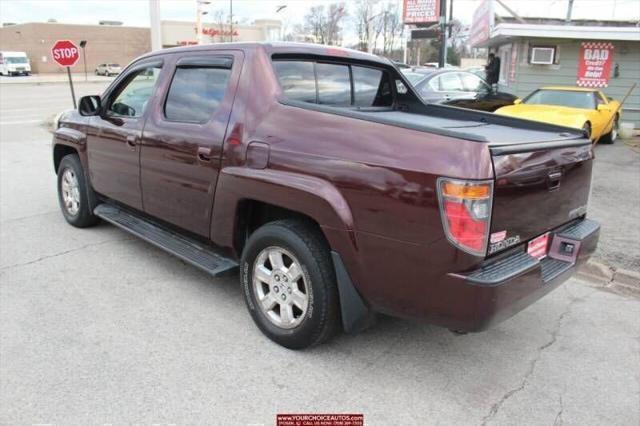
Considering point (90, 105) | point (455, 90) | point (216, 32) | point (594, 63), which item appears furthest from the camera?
point (216, 32)

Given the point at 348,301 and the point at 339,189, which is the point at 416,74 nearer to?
the point at 339,189

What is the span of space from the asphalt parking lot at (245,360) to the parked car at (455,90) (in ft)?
20.5

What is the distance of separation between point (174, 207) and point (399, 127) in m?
2.07

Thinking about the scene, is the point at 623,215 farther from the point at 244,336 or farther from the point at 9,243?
the point at 9,243

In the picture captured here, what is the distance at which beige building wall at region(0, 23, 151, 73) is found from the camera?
7169cm

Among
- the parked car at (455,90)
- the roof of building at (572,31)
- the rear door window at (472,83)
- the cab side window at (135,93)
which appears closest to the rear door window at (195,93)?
the cab side window at (135,93)

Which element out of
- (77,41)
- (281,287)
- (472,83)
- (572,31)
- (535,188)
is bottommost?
(281,287)

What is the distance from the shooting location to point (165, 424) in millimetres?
2682

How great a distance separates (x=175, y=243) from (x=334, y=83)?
5.72ft

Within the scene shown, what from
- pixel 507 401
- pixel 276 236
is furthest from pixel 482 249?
pixel 276 236

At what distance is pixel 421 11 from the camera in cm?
2605

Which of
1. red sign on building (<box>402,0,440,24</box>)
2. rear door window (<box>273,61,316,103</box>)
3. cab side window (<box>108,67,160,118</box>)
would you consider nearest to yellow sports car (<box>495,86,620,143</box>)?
rear door window (<box>273,61,316,103</box>)

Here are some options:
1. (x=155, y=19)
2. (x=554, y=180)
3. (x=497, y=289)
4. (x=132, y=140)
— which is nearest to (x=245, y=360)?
(x=497, y=289)

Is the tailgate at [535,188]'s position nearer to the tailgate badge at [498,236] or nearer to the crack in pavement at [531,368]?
the tailgate badge at [498,236]
